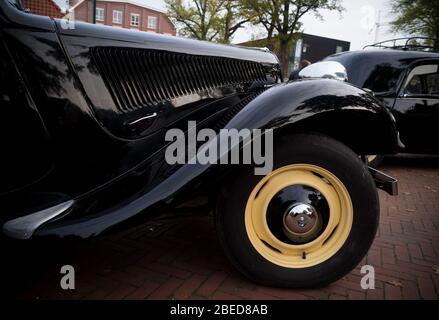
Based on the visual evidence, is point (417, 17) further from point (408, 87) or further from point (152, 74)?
point (152, 74)

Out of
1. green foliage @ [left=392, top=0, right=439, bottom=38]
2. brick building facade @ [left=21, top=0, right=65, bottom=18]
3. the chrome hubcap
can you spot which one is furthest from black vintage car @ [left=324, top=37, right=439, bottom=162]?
green foliage @ [left=392, top=0, right=439, bottom=38]

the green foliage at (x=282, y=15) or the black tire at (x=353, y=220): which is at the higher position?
the green foliage at (x=282, y=15)

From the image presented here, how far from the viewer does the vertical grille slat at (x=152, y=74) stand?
1.96 meters

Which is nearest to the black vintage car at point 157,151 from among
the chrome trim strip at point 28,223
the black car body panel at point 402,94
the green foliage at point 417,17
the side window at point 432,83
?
the chrome trim strip at point 28,223

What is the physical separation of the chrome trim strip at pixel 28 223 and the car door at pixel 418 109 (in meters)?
4.97

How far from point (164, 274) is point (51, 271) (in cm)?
70

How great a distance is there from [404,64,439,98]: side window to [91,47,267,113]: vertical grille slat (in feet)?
13.0

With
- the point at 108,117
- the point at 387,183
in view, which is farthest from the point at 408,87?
the point at 108,117

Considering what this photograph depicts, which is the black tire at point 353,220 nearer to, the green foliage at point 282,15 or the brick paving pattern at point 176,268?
the brick paving pattern at point 176,268

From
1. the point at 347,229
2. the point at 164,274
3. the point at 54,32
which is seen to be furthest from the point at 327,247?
the point at 54,32

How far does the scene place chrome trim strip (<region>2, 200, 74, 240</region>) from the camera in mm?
1612

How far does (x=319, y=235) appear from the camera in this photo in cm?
205

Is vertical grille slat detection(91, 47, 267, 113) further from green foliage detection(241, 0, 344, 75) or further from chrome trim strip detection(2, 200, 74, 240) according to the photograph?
green foliage detection(241, 0, 344, 75)

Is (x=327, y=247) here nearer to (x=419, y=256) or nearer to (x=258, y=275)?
(x=258, y=275)
